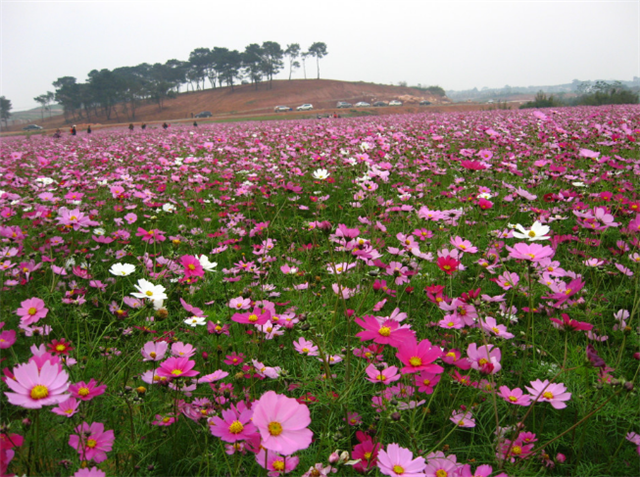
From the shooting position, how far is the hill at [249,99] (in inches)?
1709

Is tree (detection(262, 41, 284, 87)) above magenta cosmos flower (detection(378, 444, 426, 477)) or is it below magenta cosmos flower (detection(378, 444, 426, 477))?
above

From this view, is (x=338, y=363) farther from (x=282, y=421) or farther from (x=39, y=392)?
(x=39, y=392)

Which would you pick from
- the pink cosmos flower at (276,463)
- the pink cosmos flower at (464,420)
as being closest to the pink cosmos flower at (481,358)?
the pink cosmos flower at (464,420)

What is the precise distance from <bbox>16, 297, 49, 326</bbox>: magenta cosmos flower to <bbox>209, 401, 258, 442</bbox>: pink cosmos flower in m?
0.65

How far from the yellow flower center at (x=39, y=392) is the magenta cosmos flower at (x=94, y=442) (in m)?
0.20

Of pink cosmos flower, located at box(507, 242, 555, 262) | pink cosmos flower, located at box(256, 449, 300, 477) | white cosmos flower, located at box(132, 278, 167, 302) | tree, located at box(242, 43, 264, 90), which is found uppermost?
tree, located at box(242, 43, 264, 90)

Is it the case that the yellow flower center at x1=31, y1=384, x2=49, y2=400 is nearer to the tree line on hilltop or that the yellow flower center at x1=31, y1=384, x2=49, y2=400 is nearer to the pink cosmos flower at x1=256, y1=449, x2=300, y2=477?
the pink cosmos flower at x1=256, y1=449, x2=300, y2=477

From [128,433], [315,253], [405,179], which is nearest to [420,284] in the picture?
[315,253]

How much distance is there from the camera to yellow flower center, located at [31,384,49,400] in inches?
25.9

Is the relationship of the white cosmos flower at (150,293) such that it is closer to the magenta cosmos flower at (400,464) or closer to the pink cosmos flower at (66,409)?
the pink cosmos flower at (66,409)

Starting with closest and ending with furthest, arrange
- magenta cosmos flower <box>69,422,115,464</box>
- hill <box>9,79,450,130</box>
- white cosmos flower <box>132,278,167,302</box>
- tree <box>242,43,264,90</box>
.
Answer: magenta cosmos flower <box>69,422,115,464</box>
white cosmos flower <box>132,278,167,302</box>
hill <box>9,79,450,130</box>
tree <box>242,43,264,90</box>

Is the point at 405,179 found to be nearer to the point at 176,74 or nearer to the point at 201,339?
the point at 201,339

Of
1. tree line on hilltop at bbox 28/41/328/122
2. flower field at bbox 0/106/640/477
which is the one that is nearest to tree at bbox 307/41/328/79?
tree line on hilltop at bbox 28/41/328/122

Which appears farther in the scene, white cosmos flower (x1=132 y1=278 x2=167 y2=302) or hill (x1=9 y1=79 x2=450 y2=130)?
hill (x1=9 y1=79 x2=450 y2=130)
